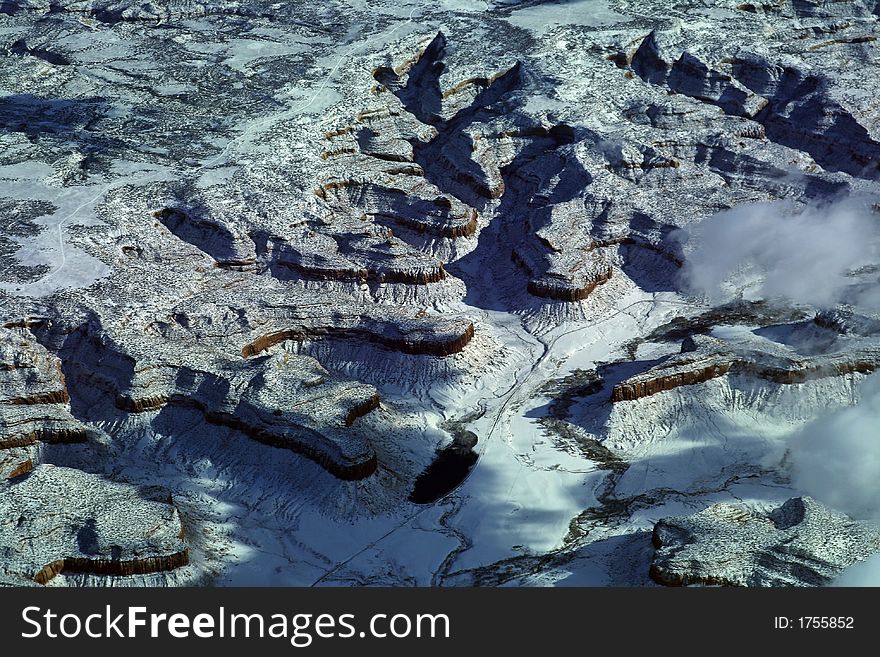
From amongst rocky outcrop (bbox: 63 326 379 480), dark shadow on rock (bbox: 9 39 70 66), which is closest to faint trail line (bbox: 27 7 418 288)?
A: rocky outcrop (bbox: 63 326 379 480)

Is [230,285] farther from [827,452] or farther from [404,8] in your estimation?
[404,8]

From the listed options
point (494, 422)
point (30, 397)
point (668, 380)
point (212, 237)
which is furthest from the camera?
point (212, 237)

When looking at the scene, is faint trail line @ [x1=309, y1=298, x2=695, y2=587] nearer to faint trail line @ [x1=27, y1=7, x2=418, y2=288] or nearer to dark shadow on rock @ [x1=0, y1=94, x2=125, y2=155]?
faint trail line @ [x1=27, y1=7, x2=418, y2=288]

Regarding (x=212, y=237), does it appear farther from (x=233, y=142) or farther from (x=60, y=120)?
(x=60, y=120)

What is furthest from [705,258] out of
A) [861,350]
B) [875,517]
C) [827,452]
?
[875,517]

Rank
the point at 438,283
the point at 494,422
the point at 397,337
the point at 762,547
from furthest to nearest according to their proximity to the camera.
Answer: the point at 438,283 → the point at 397,337 → the point at 494,422 → the point at 762,547

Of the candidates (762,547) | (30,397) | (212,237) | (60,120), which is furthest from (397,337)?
(60,120)

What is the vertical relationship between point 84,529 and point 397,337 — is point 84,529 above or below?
below
